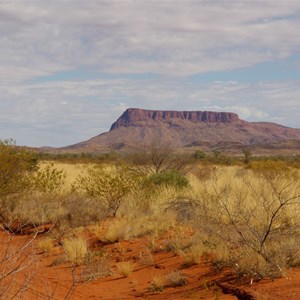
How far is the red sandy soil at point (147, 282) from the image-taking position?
9.10 metres

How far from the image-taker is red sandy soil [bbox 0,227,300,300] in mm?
9102

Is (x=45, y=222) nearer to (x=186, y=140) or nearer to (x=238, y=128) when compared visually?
(x=186, y=140)

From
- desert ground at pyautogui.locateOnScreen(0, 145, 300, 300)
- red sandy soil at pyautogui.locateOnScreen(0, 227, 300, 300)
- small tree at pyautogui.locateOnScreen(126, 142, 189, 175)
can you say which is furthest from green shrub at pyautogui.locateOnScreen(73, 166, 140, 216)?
small tree at pyautogui.locateOnScreen(126, 142, 189, 175)

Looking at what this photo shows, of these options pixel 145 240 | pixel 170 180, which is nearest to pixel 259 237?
pixel 145 240

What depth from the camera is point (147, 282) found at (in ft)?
36.4

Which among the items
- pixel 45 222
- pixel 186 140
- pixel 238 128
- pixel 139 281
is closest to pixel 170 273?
pixel 139 281

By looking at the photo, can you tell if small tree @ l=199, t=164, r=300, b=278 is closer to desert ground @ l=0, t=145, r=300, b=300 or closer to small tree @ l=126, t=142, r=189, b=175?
desert ground @ l=0, t=145, r=300, b=300

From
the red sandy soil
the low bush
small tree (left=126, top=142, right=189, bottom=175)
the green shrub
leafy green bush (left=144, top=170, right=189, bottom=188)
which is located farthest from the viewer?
small tree (left=126, top=142, right=189, bottom=175)

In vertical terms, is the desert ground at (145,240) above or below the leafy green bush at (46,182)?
below

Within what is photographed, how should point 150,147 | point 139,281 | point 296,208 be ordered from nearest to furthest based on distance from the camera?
1. point 139,281
2. point 296,208
3. point 150,147

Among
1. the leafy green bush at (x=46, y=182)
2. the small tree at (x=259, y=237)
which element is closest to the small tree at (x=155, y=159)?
the leafy green bush at (x=46, y=182)

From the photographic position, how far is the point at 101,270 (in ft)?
39.7

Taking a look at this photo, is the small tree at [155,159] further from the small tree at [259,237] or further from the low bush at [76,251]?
the low bush at [76,251]

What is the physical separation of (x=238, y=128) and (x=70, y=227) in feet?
600
